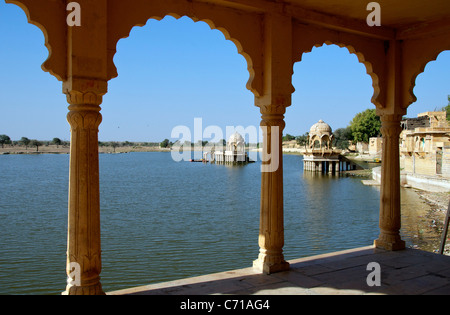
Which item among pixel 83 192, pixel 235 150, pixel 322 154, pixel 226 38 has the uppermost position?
pixel 226 38

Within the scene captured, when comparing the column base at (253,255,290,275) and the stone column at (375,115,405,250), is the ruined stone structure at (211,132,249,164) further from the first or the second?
the column base at (253,255,290,275)

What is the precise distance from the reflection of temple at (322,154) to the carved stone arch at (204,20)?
40819mm

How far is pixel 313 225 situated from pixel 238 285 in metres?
13.4

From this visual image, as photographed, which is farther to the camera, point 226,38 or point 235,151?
point 235,151

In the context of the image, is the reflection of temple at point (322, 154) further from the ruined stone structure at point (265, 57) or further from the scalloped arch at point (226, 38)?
the scalloped arch at point (226, 38)

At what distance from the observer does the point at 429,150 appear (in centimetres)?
3247

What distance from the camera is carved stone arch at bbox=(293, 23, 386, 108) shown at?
17.4 feet

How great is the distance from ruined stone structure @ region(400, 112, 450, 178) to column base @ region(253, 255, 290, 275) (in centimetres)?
2123

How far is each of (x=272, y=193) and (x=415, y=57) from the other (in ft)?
10.9

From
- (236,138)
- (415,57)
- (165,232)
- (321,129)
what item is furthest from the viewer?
(236,138)

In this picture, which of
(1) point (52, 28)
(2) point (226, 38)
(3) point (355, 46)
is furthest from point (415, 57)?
(1) point (52, 28)

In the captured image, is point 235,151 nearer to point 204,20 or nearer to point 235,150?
point 235,150

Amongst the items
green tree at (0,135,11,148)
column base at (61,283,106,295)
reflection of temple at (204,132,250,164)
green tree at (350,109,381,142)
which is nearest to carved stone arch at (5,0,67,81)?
column base at (61,283,106,295)

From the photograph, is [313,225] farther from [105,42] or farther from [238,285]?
[105,42]
